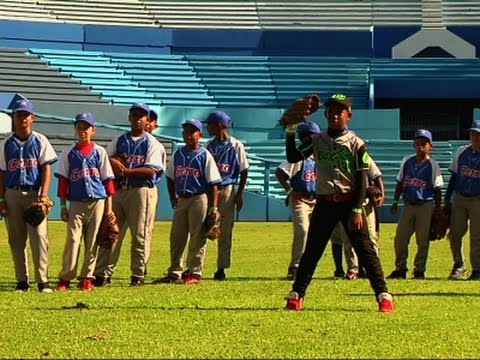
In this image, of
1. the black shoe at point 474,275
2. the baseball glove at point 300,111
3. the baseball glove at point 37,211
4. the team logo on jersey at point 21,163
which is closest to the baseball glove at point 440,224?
the black shoe at point 474,275

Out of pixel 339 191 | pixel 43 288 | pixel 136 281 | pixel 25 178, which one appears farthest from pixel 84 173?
pixel 339 191

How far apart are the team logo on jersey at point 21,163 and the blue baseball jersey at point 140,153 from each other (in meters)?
1.30

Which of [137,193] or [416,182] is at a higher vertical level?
[416,182]

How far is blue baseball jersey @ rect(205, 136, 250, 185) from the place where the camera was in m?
14.1

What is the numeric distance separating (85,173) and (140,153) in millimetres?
919

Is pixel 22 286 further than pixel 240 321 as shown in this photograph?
Yes

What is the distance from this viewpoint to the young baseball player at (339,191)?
9.73 meters

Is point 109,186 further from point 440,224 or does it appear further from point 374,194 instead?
point 440,224

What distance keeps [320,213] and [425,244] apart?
204 inches

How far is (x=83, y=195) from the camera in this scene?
39.6 ft

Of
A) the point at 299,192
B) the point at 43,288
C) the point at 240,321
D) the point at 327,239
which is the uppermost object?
the point at 299,192

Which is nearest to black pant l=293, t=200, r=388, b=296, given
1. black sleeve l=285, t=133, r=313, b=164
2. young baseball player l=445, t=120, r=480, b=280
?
black sleeve l=285, t=133, r=313, b=164

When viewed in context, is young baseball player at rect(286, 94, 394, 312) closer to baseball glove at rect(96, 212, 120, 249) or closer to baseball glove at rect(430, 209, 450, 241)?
baseball glove at rect(96, 212, 120, 249)

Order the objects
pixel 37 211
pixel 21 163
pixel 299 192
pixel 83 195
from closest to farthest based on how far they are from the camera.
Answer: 1. pixel 37 211
2. pixel 21 163
3. pixel 83 195
4. pixel 299 192
